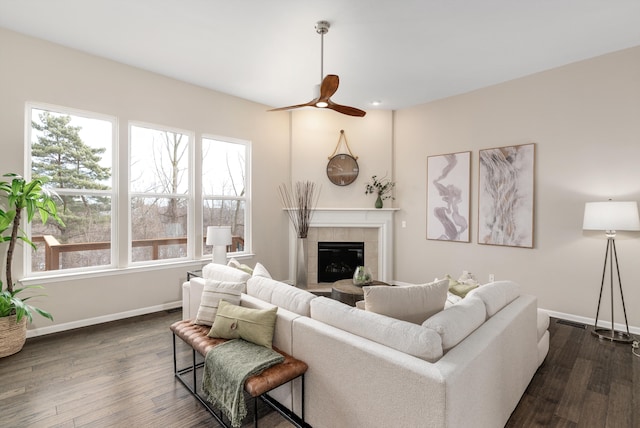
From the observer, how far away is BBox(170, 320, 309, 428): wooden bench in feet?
5.66

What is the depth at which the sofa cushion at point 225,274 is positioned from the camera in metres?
2.72

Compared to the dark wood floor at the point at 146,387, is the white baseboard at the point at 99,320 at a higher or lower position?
higher

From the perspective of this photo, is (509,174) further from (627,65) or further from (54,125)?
(54,125)

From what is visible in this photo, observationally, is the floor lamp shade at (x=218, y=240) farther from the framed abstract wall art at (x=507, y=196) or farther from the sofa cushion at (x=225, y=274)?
the framed abstract wall art at (x=507, y=196)

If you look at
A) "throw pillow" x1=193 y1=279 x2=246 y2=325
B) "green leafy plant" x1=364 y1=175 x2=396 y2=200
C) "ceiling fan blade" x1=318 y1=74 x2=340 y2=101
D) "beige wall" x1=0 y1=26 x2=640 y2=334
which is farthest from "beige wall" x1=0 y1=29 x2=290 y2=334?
"ceiling fan blade" x1=318 y1=74 x2=340 y2=101

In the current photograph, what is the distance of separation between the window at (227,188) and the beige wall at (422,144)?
189 millimetres

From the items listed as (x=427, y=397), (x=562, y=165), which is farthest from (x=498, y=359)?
(x=562, y=165)

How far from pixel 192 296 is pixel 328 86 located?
243cm

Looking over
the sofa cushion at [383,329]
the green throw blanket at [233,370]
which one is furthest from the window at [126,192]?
the sofa cushion at [383,329]

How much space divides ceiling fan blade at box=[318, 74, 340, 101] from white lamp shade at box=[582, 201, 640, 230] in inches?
118

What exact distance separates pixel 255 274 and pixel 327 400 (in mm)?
1290

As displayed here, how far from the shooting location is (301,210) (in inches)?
214

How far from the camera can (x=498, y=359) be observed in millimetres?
1798

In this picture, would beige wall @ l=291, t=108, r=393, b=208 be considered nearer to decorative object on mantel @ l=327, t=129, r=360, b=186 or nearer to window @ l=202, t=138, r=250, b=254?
decorative object on mantel @ l=327, t=129, r=360, b=186
